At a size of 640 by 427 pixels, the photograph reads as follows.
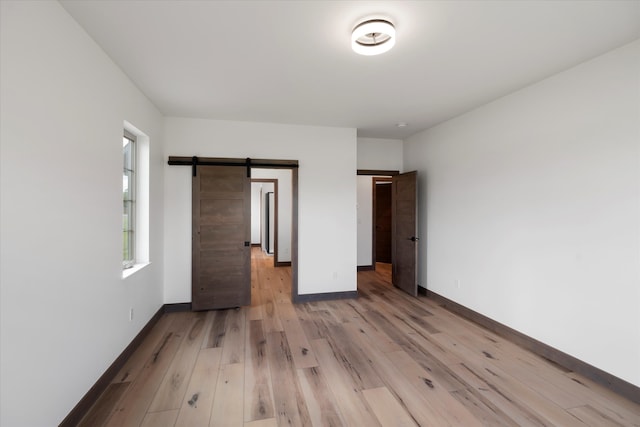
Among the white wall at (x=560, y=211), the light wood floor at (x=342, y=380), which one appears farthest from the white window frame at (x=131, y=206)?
the white wall at (x=560, y=211)

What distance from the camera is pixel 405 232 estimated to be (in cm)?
488

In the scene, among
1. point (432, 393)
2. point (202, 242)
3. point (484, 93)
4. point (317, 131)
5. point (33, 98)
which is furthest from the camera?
point (317, 131)

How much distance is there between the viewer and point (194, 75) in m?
2.69

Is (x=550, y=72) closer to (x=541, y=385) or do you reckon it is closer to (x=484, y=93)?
(x=484, y=93)

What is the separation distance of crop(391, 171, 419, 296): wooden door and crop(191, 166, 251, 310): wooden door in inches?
101

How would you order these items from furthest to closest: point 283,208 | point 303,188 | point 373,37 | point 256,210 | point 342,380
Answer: point 256,210 < point 283,208 < point 303,188 < point 342,380 < point 373,37

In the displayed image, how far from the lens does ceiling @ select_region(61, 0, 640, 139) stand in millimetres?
1802

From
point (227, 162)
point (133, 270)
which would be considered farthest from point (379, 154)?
point (133, 270)

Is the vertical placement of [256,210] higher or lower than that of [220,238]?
higher

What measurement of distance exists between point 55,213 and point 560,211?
153 inches

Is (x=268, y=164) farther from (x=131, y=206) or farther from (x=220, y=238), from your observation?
(x=131, y=206)

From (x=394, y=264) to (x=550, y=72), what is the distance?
3.56 meters

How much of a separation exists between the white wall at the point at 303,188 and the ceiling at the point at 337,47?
651mm

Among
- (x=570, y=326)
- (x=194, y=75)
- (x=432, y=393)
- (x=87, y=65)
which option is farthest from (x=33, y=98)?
→ (x=570, y=326)
